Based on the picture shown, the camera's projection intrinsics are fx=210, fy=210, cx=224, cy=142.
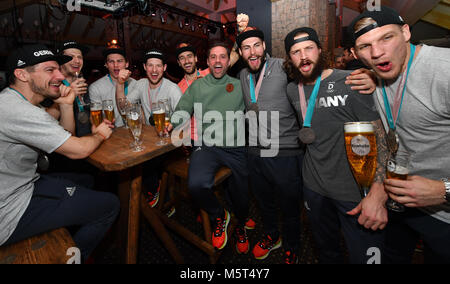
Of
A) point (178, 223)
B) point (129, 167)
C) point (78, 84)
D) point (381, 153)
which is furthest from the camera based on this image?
point (178, 223)

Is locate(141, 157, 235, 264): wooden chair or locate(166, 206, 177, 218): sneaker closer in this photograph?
locate(141, 157, 235, 264): wooden chair


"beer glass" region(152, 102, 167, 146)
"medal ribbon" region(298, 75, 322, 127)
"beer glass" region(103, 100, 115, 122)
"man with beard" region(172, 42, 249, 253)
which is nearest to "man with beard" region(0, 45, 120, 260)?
"beer glass" region(103, 100, 115, 122)

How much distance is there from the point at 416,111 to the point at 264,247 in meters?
1.79

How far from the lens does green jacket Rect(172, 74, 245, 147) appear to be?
2250 mm

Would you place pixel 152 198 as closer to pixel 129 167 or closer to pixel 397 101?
pixel 129 167

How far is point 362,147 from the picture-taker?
43.0 inches

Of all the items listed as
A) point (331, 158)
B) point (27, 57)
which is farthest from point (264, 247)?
point (27, 57)

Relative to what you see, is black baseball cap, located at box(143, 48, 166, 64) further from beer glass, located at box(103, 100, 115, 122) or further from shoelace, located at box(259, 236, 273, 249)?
shoelace, located at box(259, 236, 273, 249)

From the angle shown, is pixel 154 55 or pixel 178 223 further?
pixel 154 55

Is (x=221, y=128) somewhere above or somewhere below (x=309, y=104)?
below

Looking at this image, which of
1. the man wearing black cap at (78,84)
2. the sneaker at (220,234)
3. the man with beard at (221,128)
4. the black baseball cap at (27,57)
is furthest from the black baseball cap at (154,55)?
the sneaker at (220,234)

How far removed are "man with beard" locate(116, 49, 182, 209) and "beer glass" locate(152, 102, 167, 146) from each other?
100cm

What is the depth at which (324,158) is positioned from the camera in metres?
1.56
